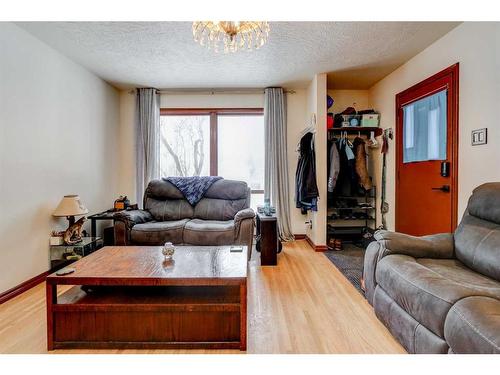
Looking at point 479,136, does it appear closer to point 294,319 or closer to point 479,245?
point 479,245

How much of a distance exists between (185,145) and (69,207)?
6.67ft

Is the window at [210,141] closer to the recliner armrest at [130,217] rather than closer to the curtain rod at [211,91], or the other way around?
the curtain rod at [211,91]

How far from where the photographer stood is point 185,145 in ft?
14.8

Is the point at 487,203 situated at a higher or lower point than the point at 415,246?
higher

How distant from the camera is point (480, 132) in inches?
89.3

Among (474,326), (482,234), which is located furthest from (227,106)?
(474,326)

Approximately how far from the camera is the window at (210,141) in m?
4.49

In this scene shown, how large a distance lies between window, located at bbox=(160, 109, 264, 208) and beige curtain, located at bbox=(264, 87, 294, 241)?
237mm

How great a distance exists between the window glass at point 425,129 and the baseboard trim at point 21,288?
161 inches

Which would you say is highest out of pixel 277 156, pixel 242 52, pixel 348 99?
pixel 242 52

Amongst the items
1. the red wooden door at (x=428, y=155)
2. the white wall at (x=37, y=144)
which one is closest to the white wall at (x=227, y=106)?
the white wall at (x=37, y=144)

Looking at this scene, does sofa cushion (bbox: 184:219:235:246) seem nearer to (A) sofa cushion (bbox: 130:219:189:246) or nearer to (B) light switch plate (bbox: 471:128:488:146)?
(A) sofa cushion (bbox: 130:219:189:246)
